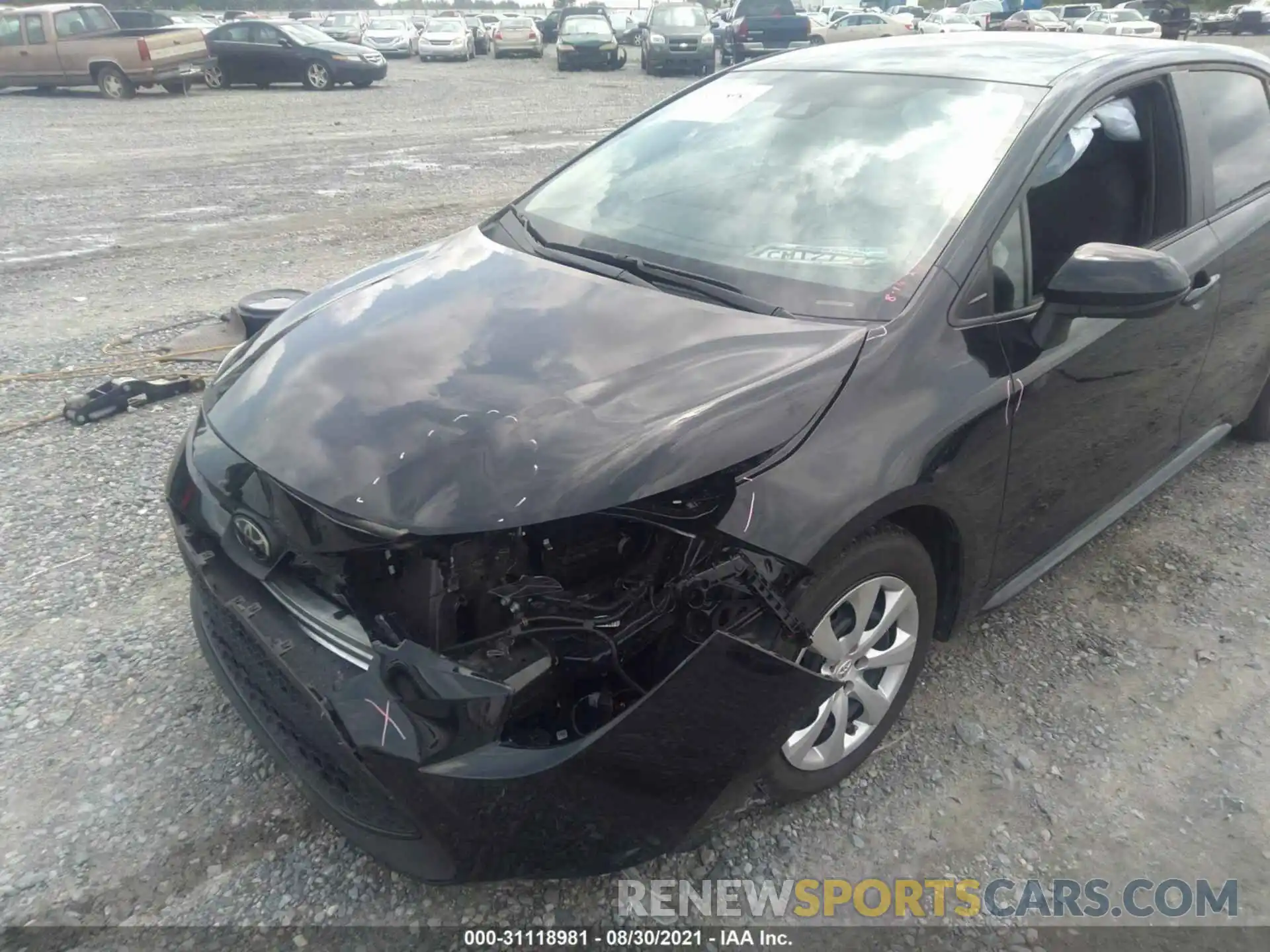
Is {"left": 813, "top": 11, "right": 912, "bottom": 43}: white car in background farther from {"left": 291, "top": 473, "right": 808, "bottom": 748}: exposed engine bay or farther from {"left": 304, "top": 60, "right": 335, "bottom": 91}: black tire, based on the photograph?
{"left": 291, "top": 473, "right": 808, "bottom": 748}: exposed engine bay

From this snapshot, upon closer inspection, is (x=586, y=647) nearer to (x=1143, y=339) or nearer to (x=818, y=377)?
(x=818, y=377)

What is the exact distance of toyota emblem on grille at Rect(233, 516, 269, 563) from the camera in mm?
2103

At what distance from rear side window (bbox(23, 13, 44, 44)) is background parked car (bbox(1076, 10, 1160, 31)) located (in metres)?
24.5

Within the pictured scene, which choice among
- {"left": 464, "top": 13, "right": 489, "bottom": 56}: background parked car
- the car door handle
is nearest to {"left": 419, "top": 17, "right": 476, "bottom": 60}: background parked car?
{"left": 464, "top": 13, "right": 489, "bottom": 56}: background parked car

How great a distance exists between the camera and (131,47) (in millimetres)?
17578

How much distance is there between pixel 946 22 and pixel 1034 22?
9.84 ft

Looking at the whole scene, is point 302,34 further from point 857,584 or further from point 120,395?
point 857,584

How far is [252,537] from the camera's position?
213cm

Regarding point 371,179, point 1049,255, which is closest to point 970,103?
point 1049,255

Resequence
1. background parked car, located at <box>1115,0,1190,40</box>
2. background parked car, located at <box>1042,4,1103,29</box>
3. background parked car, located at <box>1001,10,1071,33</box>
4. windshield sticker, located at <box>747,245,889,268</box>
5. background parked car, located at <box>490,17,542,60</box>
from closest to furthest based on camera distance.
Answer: windshield sticker, located at <box>747,245,889,268</box>
background parked car, located at <box>1001,10,1071,33</box>
background parked car, located at <box>490,17,542,60</box>
background parked car, located at <box>1115,0,1190,40</box>
background parked car, located at <box>1042,4,1103,29</box>

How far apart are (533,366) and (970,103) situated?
63.1 inches

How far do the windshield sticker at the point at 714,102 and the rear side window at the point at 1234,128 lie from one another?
147 centimetres

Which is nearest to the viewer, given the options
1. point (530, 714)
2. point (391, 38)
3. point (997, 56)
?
point (530, 714)
